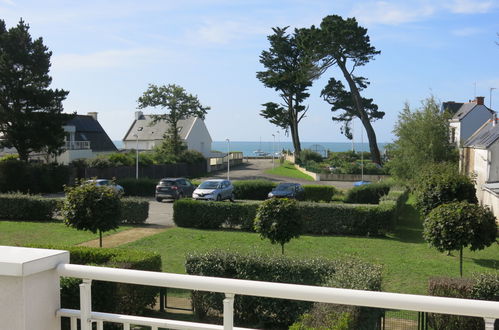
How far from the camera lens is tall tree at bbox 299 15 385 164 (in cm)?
5169

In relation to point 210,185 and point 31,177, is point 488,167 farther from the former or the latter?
point 31,177

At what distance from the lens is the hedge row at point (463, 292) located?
9009mm

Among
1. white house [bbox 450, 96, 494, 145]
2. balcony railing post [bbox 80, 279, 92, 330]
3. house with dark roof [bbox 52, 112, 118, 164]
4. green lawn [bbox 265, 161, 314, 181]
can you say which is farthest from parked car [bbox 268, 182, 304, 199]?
balcony railing post [bbox 80, 279, 92, 330]

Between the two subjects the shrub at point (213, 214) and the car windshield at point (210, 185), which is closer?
the shrub at point (213, 214)

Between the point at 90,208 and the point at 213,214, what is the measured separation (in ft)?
26.0

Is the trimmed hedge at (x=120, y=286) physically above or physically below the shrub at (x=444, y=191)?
below

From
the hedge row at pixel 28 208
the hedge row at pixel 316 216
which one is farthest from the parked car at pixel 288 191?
the hedge row at pixel 28 208

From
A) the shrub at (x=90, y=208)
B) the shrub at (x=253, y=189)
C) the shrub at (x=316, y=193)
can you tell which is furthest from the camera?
the shrub at (x=253, y=189)

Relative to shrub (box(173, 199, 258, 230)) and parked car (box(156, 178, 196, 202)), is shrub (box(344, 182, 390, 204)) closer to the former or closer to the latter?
parked car (box(156, 178, 196, 202))

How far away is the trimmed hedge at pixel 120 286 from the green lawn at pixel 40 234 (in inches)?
368

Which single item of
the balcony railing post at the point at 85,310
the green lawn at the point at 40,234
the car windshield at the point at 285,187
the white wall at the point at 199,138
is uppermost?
the white wall at the point at 199,138

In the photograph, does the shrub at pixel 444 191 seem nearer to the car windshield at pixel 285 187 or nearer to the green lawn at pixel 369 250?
the green lawn at pixel 369 250

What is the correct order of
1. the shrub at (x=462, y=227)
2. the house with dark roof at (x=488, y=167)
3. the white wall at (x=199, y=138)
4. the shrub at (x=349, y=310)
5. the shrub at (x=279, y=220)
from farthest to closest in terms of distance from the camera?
1. the white wall at (x=199, y=138)
2. the house with dark roof at (x=488, y=167)
3. the shrub at (x=279, y=220)
4. the shrub at (x=462, y=227)
5. the shrub at (x=349, y=310)

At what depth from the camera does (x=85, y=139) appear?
60.1 metres
